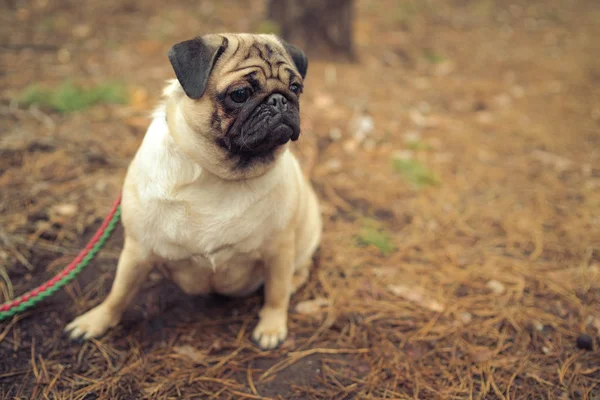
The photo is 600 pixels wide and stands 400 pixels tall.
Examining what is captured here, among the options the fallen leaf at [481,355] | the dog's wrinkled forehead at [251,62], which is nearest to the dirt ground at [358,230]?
the fallen leaf at [481,355]

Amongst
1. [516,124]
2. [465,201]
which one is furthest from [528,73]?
[465,201]

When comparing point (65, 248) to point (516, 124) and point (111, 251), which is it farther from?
point (516, 124)

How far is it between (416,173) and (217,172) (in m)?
2.71

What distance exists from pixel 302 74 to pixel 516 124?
4030 mm

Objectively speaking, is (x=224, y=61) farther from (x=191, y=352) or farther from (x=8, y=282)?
(x=8, y=282)

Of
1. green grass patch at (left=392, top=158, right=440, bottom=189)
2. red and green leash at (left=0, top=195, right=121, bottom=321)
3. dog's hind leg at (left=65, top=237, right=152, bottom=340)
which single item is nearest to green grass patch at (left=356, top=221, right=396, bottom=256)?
green grass patch at (left=392, top=158, right=440, bottom=189)

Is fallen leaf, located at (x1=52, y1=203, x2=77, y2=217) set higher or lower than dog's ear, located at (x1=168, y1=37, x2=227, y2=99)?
lower

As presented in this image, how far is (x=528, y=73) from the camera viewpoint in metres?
7.12

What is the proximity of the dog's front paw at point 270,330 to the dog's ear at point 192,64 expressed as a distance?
53.1 inches

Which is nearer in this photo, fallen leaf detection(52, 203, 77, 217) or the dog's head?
the dog's head

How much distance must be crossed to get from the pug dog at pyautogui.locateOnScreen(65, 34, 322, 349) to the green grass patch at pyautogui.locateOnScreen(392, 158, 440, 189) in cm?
212

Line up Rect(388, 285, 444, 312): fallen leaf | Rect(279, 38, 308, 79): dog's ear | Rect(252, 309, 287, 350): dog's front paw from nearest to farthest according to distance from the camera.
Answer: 1. Rect(279, 38, 308, 79): dog's ear
2. Rect(252, 309, 287, 350): dog's front paw
3. Rect(388, 285, 444, 312): fallen leaf

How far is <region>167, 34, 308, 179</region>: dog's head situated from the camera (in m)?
2.02

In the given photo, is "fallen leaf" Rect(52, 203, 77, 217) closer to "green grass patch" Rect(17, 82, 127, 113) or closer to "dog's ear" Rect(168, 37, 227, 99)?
"green grass patch" Rect(17, 82, 127, 113)
